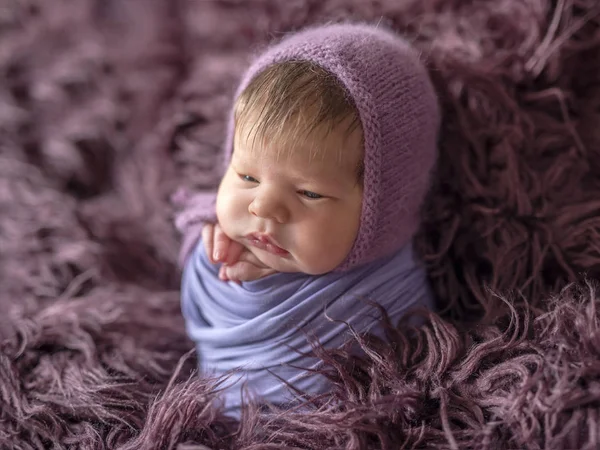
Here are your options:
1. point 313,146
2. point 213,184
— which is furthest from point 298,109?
point 213,184

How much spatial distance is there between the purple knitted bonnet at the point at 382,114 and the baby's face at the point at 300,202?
0.07ft

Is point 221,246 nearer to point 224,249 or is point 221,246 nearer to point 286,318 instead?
point 224,249

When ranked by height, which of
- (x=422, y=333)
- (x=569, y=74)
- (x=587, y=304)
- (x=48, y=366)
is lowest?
(x=48, y=366)

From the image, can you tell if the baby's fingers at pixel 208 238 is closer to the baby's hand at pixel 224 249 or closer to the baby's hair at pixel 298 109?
the baby's hand at pixel 224 249

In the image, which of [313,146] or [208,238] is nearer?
[313,146]

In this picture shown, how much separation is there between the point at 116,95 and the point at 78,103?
0.07m

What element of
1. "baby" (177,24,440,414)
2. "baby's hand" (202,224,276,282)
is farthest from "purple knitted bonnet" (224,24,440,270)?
"baby's hand" (202,224,276,282)

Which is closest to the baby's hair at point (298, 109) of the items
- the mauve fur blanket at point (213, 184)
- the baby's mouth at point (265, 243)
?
the baby's mouth at point (265, 243)

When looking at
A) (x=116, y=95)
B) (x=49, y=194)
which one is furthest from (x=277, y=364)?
(x=116, y=95)

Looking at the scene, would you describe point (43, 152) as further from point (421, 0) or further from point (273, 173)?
point (421, 0)

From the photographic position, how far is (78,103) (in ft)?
3.71

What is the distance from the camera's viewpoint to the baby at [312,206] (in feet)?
2.39

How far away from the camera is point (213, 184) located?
39.6 inches

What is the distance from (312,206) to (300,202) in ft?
0.05
